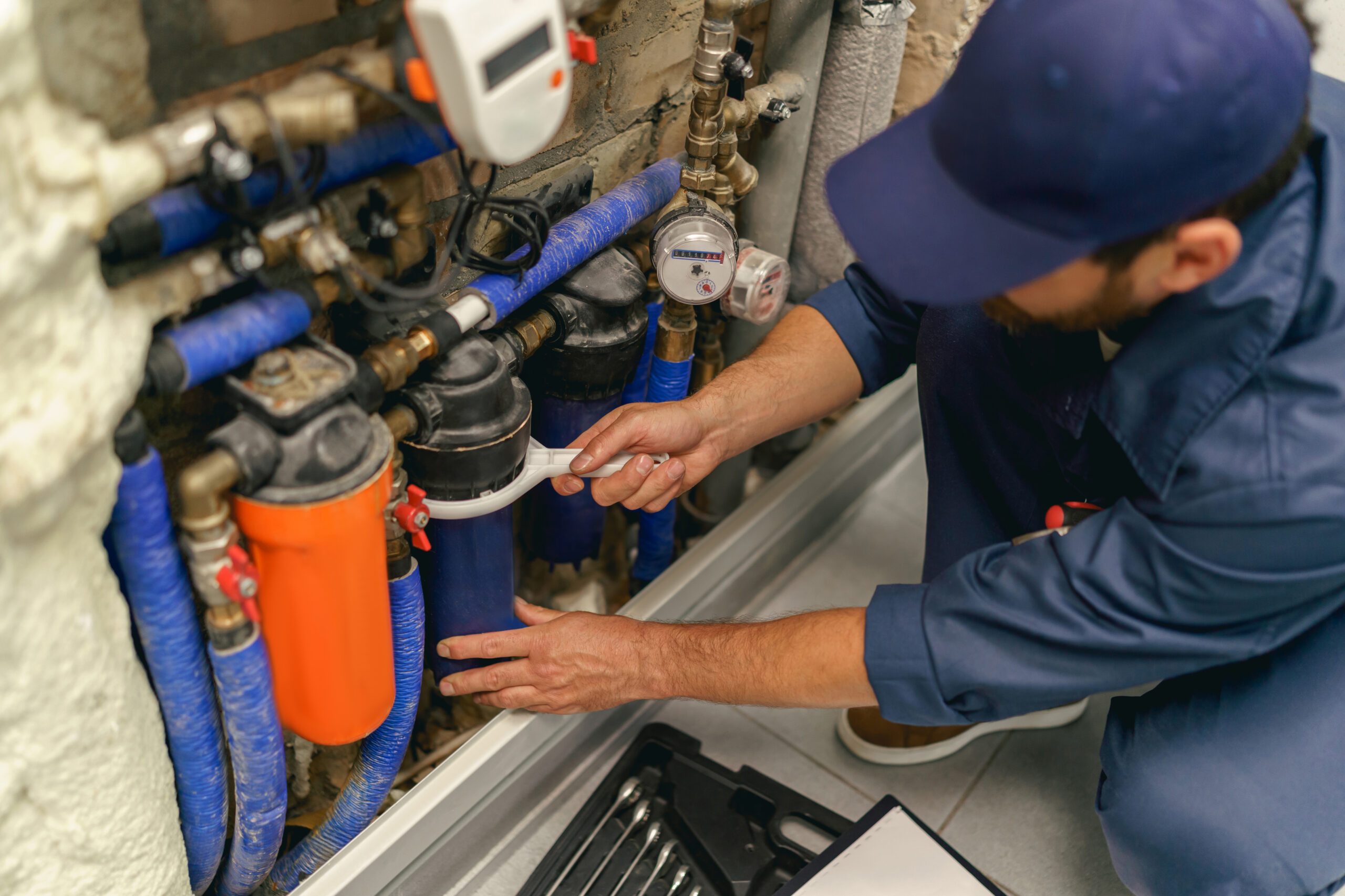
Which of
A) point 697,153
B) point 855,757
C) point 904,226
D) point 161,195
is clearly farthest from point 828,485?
point 161,195

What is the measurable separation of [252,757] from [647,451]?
404 mm

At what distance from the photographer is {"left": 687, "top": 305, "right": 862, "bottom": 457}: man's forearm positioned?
1016mm

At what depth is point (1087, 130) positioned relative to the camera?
2.03ft

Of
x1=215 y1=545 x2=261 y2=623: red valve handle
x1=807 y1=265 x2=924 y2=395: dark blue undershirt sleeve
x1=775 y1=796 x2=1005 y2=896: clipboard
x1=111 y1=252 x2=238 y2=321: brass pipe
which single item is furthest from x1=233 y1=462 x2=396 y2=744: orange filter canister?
x1=807 y1=265 x2=924 y2=395: dark blue undershirt sleeve

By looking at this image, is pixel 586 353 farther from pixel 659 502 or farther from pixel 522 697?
pixel 522 697

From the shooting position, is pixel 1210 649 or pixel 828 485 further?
pixel 828 485

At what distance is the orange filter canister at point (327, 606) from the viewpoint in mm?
634

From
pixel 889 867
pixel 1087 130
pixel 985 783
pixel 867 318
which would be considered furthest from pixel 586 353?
pixel 985 783

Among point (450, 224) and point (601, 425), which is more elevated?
point (450, 224)

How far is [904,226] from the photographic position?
0.71 metres

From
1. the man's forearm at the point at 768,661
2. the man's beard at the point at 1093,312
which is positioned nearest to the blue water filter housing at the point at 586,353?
the man's forearm at the point at 768,661

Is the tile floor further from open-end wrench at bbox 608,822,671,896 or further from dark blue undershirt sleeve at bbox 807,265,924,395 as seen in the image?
dark blue undershirt sleeve at bbox 807,265,924,395

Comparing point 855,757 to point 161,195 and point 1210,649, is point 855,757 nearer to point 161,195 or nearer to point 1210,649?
point 1210,649

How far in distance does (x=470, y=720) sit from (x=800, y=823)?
378 millimetres
